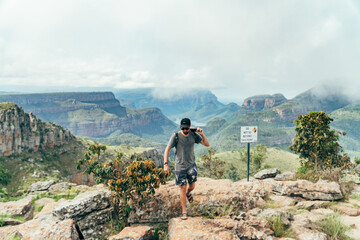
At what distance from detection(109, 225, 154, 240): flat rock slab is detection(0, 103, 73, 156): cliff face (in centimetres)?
6734

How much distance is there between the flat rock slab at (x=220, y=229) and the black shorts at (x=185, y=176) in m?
1.13

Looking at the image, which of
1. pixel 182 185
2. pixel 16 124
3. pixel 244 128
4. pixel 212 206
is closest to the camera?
pixel 182 185

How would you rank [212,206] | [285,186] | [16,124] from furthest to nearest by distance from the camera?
[16,124], [285,186], [212,206]

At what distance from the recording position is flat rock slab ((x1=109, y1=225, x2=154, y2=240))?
5.34 m

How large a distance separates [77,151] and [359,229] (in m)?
72.2

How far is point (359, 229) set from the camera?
6613mm

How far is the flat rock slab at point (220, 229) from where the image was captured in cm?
535

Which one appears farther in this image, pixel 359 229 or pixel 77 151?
pixel 77 151

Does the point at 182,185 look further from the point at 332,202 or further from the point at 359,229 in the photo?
the point at 332,202

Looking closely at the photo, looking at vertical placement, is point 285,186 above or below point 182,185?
below

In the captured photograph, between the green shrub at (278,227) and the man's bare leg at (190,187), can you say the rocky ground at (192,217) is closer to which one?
the green shrub at (278,227)

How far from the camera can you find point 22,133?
202ft

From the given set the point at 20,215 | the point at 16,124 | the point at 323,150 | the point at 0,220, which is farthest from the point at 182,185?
the point at 16,124

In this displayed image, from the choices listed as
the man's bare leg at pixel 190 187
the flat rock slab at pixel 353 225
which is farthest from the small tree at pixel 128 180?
the flat rock slab at pixel 353 225
